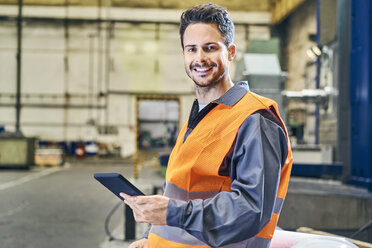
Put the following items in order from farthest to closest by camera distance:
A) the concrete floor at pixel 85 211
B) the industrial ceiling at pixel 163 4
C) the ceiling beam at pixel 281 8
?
the industrial ceiling at pixel 163 4, the ceiling beam at pixel 281 8, the concrete floor at pixel 85 211

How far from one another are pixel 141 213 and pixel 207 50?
1.90 ft

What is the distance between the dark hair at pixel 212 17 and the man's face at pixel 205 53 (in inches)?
0.6

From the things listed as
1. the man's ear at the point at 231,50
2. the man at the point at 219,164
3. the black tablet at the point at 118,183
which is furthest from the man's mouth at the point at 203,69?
the black tablet at the point at 118,183

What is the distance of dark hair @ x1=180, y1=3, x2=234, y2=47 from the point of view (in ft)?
3.88

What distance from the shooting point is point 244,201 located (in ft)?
3.24

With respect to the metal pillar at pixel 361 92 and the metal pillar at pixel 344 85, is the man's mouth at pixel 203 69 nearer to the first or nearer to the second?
the metal pillar at pixel 361 92

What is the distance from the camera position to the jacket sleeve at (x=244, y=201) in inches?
38.9

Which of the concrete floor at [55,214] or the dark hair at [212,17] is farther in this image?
the concrete floor at [55,214]

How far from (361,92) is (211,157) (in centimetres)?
412

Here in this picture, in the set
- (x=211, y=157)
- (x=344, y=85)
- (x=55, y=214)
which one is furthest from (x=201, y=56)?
(x=55, y=214)

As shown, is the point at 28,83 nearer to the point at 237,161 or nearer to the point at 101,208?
the point at 101,208

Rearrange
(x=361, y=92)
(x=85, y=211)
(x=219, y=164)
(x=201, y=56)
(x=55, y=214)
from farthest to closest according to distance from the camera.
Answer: (x=85, y=211)
(x=55, y=214)
(x=361, y=92)
(x=201, y=56)
(x=219, y=164)

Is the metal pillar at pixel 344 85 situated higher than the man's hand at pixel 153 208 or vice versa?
the metal pillar at pixel 344 85

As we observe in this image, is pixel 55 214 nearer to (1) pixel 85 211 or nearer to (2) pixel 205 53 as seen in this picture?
(1) pixel 85 211
